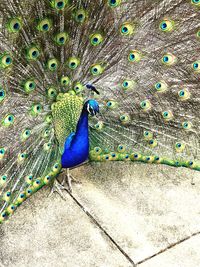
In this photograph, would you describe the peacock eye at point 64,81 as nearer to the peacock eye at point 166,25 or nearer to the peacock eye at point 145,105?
the peacock eye at point 145,105

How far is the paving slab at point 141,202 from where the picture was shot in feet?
10.00

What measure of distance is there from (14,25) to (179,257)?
1.75 meters

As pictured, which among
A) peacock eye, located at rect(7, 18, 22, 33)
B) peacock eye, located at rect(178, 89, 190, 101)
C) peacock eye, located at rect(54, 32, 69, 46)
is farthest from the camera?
peacock eye, located at rect(178, 89, 190, 101)

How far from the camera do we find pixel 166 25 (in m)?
2.93

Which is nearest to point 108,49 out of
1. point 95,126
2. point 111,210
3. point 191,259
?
point 95,126

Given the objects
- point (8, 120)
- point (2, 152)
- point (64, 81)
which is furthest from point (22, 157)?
point (64, 81)

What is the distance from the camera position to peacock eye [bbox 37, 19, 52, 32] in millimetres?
2629

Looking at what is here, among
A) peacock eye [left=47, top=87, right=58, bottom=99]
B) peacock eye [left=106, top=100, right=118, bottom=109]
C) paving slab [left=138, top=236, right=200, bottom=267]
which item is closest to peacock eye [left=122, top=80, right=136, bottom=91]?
peacock eye [left=106, top=100, right=118, bottom=109]

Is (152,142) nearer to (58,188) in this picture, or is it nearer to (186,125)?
(186,125)

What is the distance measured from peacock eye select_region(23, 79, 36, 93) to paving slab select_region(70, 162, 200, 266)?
91 cm

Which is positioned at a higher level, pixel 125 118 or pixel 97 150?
pixel 125 118

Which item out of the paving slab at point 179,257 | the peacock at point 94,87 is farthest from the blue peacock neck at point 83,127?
the paving slab at point 179,257

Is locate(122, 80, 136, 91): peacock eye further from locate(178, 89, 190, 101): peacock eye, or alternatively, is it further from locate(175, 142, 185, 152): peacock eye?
locate(175, 142, 185, 152): peacock eye

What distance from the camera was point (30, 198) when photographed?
10.9 feet
